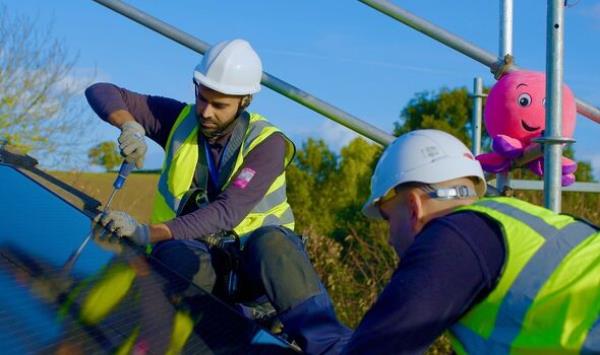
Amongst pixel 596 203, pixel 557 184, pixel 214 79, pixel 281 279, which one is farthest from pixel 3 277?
pixel 596 203

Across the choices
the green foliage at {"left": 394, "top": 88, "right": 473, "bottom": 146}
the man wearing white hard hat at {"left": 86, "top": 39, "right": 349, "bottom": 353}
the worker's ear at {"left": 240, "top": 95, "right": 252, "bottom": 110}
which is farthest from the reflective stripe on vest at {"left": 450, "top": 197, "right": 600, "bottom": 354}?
the green foliage at {"left": 394, "top": 88, "right": 473, "bottom": 146}

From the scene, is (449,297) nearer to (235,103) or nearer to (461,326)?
(461,326)

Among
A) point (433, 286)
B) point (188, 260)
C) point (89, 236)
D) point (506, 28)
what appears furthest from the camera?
point (506, 28)

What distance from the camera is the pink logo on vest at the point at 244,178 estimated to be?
3506 millimetres

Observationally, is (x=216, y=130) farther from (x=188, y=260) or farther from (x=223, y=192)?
(x=188, y=260)

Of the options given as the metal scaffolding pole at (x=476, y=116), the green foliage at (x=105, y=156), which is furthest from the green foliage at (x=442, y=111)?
the metal scaffolding pole at (x=476, y=116)

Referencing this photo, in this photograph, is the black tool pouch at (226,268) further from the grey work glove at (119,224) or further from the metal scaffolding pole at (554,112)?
the metal scaffolding pole at (554,112)

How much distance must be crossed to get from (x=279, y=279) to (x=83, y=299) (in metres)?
0.88

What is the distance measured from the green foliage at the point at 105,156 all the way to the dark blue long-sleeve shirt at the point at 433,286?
28.3 ft

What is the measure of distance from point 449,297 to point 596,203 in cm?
661

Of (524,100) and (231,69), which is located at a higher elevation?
(231,69)

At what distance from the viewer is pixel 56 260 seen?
2.57 meters

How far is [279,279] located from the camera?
3107 mm

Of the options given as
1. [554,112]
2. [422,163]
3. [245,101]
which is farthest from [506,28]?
[422,163]
